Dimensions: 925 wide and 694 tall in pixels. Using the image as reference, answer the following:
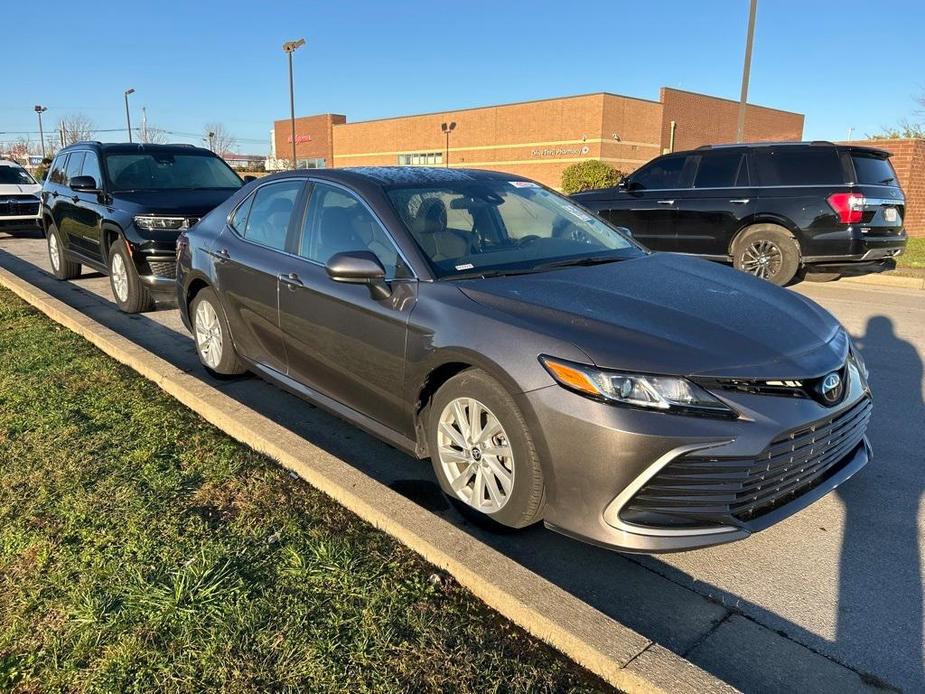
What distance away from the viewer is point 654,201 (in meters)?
10.4

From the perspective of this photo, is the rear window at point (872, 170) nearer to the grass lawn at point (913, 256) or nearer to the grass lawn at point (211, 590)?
the grass lawn at point (913, 256)

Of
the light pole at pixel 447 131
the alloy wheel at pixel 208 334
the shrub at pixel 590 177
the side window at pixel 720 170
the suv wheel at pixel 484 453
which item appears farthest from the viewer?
the light pole at pixel 447 131

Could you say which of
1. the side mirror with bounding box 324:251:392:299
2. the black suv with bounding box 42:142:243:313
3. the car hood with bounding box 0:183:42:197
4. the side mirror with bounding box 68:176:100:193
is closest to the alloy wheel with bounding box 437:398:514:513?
the side mirror with bounding box 324:251:392:299

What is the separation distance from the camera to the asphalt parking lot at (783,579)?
2414mm

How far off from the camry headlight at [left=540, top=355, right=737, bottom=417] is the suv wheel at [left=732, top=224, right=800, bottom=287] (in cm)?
723

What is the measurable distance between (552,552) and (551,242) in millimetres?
1713

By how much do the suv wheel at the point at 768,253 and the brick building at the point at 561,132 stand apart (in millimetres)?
34478

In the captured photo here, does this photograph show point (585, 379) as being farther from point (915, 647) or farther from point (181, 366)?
point (181, 366)

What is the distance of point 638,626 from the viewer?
102 inches

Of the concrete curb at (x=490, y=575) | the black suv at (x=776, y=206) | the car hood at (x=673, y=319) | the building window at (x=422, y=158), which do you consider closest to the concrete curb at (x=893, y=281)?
the black suv at (x=776, y=206)

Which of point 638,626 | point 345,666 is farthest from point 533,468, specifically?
point 345,666

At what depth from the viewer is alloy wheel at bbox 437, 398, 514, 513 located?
295 cm

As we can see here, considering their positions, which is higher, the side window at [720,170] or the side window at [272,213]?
the side window at [720,170]

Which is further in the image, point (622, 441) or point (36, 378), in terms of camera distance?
point (36, 378)
